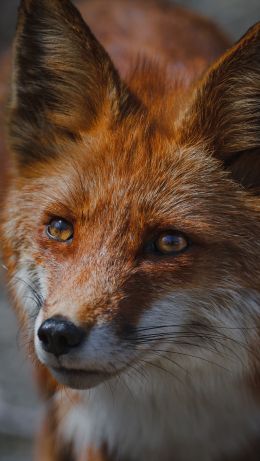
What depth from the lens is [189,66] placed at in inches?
181

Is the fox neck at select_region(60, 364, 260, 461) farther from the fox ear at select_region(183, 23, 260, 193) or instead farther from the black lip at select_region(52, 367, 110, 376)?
the fox ear at select_region(183, 23, 260, 193)

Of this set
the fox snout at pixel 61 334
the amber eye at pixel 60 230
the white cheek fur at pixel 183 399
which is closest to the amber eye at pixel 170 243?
the white cheek fur at pixel 183 399

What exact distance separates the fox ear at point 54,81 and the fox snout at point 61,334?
1088mm

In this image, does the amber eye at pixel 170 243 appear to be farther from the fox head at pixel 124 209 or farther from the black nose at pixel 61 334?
the black nose at pixel 61 334

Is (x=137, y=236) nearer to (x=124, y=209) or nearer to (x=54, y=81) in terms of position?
(x=124, y=209)

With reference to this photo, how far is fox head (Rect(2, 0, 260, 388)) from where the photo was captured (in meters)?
3.20

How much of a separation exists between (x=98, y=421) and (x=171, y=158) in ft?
4.73

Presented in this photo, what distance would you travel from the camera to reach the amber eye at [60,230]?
346 centimetres

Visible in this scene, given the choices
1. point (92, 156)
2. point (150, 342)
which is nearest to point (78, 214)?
point (92, 156)

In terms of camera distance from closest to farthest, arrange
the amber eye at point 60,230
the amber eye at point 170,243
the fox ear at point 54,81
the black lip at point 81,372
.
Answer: the black lip at point 81,372 < the amber eye at point 170,243 < the amber eye at point 60,230 < the fox ear at point 54,81

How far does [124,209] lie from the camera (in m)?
3.35

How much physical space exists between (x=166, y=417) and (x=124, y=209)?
1.17 metres

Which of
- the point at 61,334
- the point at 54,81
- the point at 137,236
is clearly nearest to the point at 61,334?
the point at 61,334

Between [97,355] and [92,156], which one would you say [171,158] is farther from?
[97,355]
